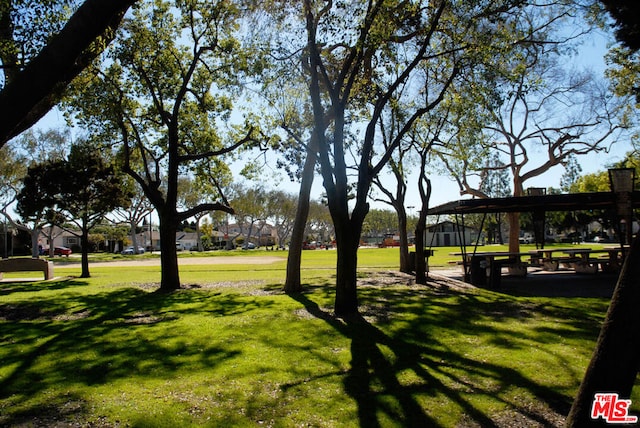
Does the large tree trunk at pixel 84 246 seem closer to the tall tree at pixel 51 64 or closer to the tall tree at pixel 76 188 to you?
the tall tree at pixel 76 188

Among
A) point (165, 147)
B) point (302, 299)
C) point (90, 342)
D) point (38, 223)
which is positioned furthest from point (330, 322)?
point (38, 223)

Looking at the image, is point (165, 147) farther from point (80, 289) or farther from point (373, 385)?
point (373, 385)

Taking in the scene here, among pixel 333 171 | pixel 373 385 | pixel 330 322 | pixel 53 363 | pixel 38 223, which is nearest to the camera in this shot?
pixel 373 385

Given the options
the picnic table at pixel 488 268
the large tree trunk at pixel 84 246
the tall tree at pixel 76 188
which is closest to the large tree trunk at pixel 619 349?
the picnic table at pixel 488 268

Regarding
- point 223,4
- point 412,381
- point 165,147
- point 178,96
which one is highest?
point 223,4

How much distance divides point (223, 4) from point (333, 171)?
7904 mm

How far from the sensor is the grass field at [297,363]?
4438mm

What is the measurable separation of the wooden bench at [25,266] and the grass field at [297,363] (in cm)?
1027

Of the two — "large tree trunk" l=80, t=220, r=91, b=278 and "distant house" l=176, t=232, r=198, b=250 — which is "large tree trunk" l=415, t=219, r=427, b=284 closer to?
"large tree trunk" l=80, t=220, r=91, b=278

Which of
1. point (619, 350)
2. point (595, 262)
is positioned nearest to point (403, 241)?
point (595, 262)

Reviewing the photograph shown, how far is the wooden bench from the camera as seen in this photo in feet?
63.7

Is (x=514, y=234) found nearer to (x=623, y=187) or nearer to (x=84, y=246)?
(x=623, y=187)

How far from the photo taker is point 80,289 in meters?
15.6

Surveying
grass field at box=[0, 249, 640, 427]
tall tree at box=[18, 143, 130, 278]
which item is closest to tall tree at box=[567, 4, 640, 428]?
grass field at box=[0, 249, 640, 427]
